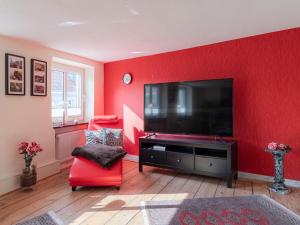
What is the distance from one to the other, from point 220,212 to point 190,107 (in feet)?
5.03

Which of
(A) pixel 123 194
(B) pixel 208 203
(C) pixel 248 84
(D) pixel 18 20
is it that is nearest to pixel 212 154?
(B) pixel 208 203

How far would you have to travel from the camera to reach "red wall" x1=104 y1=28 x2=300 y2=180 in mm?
2779

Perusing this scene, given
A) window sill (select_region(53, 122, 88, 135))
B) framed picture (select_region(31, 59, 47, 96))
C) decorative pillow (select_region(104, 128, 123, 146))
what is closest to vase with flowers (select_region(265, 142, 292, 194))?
decorative pillow (select_region(104, 128, 123, 146))

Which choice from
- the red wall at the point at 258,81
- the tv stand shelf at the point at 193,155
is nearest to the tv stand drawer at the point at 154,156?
the tv stand shelf at the point at 193,155

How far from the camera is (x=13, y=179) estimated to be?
2842 millimetres

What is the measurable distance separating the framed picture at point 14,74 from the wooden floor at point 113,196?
4.49 feet

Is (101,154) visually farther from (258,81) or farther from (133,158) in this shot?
(258,81)

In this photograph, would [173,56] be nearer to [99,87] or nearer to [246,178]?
[99,87]

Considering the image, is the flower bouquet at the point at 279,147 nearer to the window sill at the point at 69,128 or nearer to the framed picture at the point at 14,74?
the window sill at the point at 69,128

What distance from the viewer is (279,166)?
265 cm

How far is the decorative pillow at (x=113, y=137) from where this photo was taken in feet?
11.5

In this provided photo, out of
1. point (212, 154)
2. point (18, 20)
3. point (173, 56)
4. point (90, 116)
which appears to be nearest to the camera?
point (18, 20)

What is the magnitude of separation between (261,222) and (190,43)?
2527 mm

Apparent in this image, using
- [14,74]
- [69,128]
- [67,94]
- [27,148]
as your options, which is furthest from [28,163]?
[67,94]
